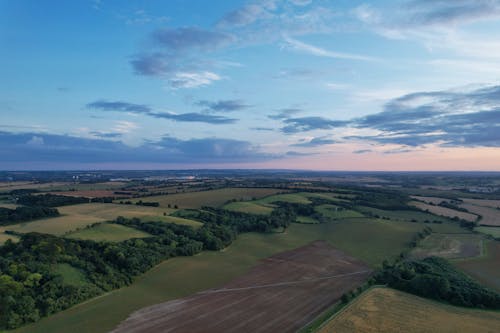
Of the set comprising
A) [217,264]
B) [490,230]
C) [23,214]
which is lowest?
[217,264]

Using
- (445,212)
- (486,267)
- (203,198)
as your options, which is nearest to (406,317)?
(486,267)

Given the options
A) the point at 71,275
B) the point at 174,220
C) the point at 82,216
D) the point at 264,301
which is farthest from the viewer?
the point at 82,216

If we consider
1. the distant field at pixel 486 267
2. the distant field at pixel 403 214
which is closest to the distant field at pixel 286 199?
the distant field at pixel 403 214

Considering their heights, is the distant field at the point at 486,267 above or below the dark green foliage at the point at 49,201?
below

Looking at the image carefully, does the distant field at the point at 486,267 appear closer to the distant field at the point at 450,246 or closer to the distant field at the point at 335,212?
the distant field at the point at 450,246

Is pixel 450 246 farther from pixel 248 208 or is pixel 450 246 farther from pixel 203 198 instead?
pixel 203 198

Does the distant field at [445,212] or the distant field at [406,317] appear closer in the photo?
the distant field at [406,317]

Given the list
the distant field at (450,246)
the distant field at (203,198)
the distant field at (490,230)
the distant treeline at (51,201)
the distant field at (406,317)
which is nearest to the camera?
the distant field at (406,317)
